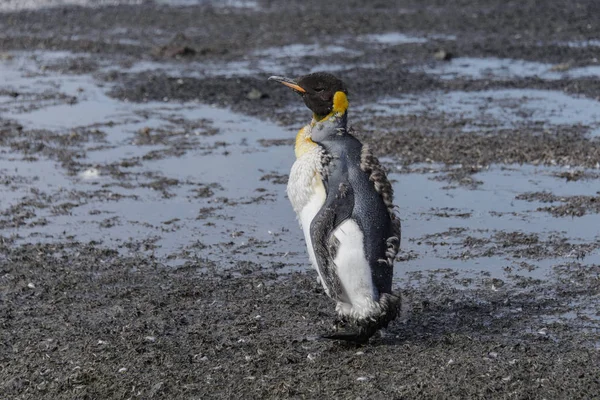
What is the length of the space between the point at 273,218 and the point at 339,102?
2265 millimetres

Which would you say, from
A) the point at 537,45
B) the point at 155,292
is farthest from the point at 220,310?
the point at 537,45

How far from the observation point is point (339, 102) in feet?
15.3

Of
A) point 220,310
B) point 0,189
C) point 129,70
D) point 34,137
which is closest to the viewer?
point 220,310

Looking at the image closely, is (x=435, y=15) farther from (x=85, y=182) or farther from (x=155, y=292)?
(x=155, y=292)

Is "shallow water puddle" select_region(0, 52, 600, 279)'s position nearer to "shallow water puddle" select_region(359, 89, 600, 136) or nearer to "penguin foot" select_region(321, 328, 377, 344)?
"shallow water puddle" select_region(359, 89, 600, 136)

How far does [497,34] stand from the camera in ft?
45.1

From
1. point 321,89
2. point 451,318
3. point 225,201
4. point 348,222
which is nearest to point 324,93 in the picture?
point 321,89

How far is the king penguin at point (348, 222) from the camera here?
177 inches

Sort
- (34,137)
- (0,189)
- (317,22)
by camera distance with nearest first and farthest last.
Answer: (0,189), (34,137), (317,22)

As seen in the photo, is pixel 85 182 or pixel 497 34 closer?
pixel 85 182

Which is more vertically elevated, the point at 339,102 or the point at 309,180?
the point at 339,102

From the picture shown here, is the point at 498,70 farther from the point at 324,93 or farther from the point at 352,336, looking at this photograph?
the point at 352,336

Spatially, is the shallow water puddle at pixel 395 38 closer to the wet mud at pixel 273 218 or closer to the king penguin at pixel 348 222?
the wet mud at pixel 273 218

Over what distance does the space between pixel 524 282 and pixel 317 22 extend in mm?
10351
